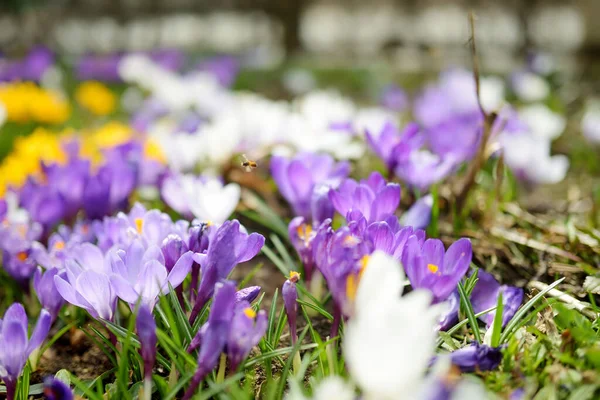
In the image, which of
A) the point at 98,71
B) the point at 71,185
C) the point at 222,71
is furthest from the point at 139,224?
the point at 98,71

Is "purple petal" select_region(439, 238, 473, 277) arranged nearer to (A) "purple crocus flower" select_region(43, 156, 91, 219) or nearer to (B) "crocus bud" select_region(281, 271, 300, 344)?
(B) "crocus bud" select_region(281, 271, 300, 344)

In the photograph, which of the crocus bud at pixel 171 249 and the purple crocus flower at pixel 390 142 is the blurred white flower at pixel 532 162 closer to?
the purple crocus flower at pixel 390 142

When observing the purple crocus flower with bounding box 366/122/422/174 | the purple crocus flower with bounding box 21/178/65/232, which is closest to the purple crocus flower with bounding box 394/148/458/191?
the purple crocus flower with bounding box 366/122/422/174

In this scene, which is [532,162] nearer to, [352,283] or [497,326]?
[497,326]

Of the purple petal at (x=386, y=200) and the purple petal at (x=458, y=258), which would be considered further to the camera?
the purple petal at (x=386, y=200)

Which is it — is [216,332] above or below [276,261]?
above

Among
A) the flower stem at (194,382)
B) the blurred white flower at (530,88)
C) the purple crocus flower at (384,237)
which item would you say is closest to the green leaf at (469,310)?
the purple crocus flower at (384,237)
